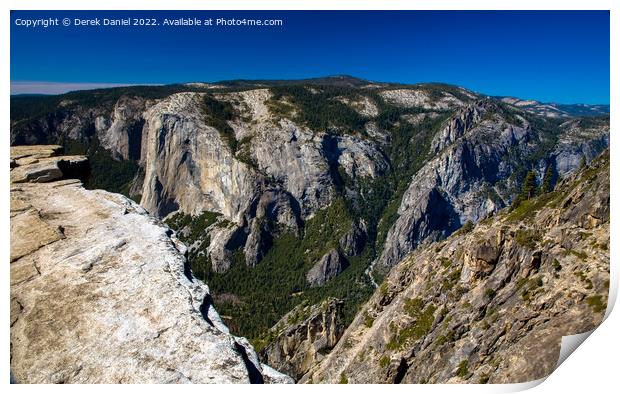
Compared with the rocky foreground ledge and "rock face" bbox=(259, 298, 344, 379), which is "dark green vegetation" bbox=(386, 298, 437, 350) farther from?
the rocky foreground ledge

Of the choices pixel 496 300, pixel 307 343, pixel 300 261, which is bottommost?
pixel 300 261

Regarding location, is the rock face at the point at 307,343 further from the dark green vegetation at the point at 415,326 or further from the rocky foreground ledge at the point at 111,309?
the rocky foreground ledge at the point at 111,309

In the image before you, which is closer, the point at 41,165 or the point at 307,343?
the point at 41,165

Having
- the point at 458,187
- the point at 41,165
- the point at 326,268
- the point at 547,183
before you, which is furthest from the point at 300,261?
the point at 41,165

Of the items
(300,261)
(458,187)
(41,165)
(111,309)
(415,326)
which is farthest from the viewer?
(458,187)

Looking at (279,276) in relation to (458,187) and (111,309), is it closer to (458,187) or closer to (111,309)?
(458,187)

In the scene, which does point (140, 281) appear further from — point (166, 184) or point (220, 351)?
point (166, 184)
